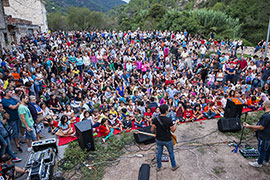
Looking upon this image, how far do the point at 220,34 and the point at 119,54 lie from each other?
575 inches

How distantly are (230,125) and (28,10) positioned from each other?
31.1 meters

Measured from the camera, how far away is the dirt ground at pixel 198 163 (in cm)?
439

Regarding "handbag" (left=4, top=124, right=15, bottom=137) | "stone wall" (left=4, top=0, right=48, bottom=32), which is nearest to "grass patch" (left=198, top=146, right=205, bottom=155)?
"handbag" (left=4, top=124, right=15, bottom=137)

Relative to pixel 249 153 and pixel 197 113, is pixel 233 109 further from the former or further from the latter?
pixel 249 153

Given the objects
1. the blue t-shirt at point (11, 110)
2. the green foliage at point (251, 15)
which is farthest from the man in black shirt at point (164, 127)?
the green foliage at point (251, 15)

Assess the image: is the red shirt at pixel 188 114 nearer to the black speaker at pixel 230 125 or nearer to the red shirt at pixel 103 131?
the black speaker at pixel 230 125

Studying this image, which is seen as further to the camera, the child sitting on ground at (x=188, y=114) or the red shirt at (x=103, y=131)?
the child sitting on ground at (x=188, y=114)

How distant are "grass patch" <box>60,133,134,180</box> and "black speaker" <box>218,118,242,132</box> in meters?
3.07

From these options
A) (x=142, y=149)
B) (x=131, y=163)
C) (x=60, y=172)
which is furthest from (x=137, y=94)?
(x=60, y=172)

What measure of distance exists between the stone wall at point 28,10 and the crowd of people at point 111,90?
1598 cm

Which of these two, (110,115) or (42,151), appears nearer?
(42,151)

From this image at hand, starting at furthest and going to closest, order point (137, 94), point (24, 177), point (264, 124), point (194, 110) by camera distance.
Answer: point (137, 94) → point (194, 110) → point (24, 177) → point (264, 124)

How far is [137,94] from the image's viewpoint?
27.8ft

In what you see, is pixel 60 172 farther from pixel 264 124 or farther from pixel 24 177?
pixel 264 124
